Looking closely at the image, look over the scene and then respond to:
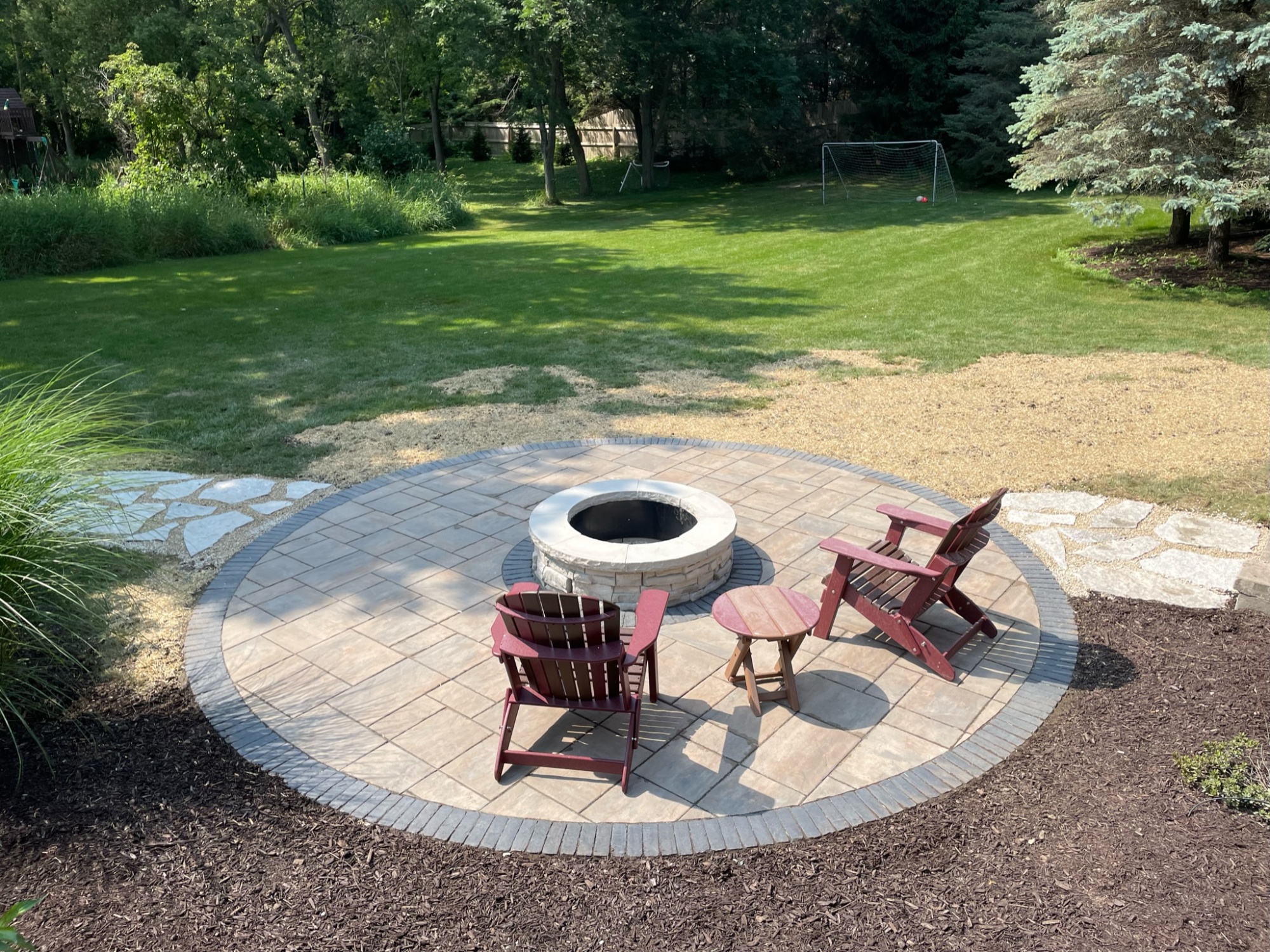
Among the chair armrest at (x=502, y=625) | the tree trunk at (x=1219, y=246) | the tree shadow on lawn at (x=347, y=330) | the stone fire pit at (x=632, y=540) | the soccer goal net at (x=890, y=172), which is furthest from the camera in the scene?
the soccer goal net at (x=890, y=172)

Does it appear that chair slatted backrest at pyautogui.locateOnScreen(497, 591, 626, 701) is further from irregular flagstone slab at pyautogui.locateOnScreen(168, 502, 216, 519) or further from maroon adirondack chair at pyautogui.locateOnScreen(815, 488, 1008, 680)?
irregular flagstone slab at pyautogui.locateOnScreen(168, 502, 216, 519)

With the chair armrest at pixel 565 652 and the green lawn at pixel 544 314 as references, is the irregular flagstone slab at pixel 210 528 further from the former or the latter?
the chair armrest at pixel 565 652

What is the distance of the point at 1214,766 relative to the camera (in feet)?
13.2

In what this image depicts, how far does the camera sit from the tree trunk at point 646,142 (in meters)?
29.2

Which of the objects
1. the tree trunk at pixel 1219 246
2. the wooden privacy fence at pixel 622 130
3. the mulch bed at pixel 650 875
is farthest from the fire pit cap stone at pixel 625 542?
the wooden privacy fence at pixel 622 130

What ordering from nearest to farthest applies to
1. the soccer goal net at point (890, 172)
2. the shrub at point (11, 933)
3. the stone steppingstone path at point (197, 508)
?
the shrub at point (11, 933)
the stone steppingstone path at point (197, 508)
the soccer goal net at point (890, 172)

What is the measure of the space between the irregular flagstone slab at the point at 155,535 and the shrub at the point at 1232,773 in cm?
643

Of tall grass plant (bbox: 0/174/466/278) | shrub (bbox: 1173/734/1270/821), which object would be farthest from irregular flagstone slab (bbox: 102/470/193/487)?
tall grass plant (bbox: 0/174/466/278)

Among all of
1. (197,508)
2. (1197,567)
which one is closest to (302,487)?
(197,508)

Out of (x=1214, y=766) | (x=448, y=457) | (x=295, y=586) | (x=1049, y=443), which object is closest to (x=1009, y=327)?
(x=1049, y=443)

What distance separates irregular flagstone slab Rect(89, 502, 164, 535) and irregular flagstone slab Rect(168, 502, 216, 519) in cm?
9

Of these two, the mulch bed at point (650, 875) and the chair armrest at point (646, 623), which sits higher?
the chair armrest at point (646, 623)

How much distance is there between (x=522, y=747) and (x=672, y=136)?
34.1 metres

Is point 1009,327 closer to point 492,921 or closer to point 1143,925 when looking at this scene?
point 1143,925
